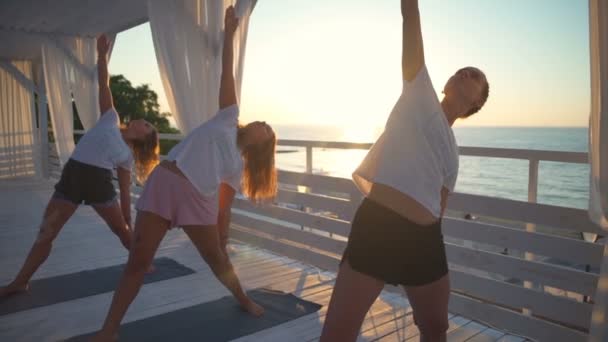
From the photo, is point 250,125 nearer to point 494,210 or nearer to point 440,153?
point 440,153

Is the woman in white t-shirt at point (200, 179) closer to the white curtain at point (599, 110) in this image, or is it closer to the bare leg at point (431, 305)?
the bare leg at point (431, 305)

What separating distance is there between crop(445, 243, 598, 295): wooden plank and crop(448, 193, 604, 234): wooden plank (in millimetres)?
195

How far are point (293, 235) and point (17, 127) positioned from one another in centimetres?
745

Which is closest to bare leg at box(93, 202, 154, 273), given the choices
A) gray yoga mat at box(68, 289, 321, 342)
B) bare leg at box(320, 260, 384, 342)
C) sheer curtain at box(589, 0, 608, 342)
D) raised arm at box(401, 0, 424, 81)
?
gray yoga mat at box(68, 289, 321, 342)

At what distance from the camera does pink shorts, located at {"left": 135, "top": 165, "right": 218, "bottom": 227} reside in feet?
6.09

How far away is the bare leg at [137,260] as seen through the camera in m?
1.85

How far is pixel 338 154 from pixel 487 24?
2497cm

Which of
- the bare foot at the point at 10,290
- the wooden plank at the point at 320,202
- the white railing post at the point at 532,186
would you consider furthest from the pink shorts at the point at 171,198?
the white railing post at the point at 532,186

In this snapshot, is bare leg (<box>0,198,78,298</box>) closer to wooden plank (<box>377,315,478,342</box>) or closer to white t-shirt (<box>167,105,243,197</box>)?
white t-shirt (<box>167,105,243,197</box>)

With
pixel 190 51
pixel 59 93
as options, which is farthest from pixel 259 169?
pixel 59 93

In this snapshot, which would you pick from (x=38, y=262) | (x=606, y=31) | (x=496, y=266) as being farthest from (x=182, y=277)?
(x=606, y=31)

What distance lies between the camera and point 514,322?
7.63 feet

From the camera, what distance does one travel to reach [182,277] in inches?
123

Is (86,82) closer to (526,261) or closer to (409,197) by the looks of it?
(526,261)
